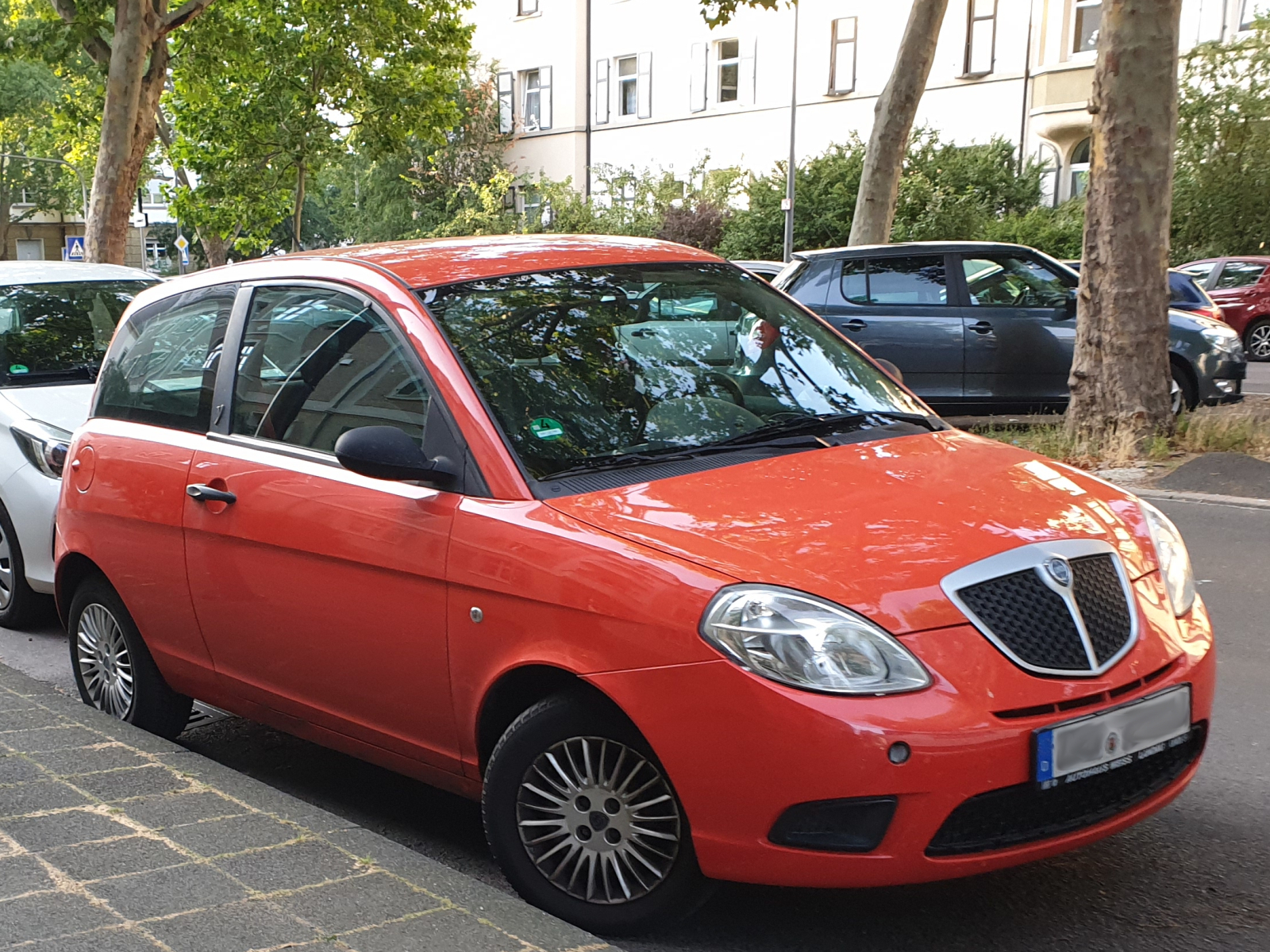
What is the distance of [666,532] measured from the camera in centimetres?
322

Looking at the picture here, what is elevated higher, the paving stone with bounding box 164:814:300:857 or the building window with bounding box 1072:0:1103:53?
the building window with bounding box 1072:0:1103:53

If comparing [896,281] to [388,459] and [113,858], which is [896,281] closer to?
[388,459]

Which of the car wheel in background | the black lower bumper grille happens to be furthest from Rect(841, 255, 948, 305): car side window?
the car wheel in background

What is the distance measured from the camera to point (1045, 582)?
313 cm

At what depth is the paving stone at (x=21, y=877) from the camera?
120 inches

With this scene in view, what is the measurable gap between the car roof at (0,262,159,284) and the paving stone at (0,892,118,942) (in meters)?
6.19

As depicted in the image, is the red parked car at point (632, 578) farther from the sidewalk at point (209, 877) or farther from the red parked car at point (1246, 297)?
the red parked car at point (1246, 297)

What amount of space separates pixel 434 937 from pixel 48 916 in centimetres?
82

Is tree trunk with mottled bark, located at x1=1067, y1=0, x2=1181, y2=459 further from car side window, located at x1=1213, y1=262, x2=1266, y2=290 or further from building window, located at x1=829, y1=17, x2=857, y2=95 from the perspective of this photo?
building window, located at x1=829, y1=17, x2=857, y2=95

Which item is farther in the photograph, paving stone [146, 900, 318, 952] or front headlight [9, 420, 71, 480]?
front headlight [9, 420, 71, 480]

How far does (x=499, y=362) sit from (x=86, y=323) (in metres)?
5.32

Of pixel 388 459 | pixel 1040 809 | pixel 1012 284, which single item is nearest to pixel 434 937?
pixel 388 459

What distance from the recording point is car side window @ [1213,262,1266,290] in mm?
21953

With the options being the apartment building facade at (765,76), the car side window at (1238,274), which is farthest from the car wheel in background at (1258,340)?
the apartment building facade at (765,76)
